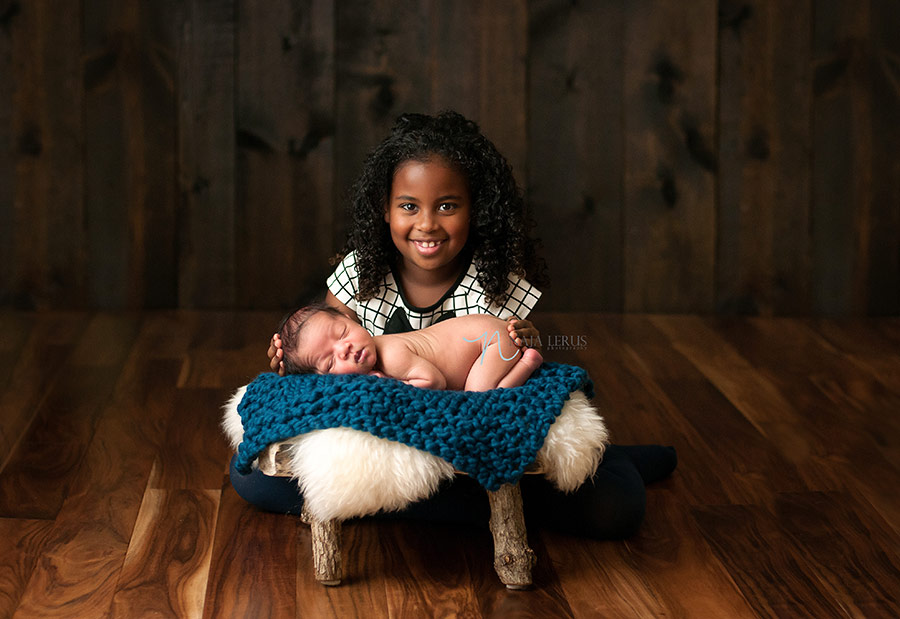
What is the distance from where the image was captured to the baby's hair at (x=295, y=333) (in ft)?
4.79

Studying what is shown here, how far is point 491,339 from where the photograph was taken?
4.84 ft

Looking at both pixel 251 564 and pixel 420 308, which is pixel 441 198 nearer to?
pixel 420 308

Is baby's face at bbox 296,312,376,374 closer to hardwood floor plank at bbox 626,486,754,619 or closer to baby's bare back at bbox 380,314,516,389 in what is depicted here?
baby's bare back at bbox 380,314,516,389

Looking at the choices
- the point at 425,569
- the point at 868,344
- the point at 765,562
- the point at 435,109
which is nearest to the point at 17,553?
the point at 425,569

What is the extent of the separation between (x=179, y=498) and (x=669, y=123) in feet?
5.49

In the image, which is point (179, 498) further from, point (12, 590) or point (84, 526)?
point (12, 590)

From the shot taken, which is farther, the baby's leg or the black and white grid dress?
the black and white grid dress

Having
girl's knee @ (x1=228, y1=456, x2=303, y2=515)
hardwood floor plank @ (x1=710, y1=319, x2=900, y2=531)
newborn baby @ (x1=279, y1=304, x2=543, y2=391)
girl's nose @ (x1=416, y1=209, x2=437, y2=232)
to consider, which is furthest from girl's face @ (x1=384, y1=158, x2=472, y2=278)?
hardwood floor plank @ (x1=710, y1=319, x2=900, y2=531)

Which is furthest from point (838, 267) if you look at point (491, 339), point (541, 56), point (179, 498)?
point (179, 498)

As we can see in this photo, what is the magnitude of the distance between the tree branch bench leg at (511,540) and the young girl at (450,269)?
0.17 meters

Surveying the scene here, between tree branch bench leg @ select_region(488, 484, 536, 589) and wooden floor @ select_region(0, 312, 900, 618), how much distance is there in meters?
0.02

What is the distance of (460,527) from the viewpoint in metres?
1.59

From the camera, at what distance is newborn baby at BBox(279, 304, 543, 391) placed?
1.45m

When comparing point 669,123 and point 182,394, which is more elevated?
point 669,123
